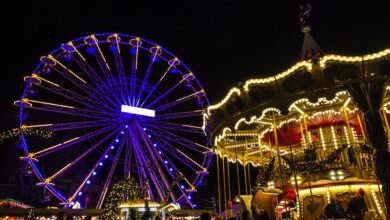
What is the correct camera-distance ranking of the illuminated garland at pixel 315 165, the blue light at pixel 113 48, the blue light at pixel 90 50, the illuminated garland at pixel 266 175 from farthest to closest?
the blue light at pixel 113 48
the blue light at pixel 90 50
the illuminated garland at pixel 266 175
the illuminated garland at pixel 315 165

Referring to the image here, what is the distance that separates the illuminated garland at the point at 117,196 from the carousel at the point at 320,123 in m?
3.02

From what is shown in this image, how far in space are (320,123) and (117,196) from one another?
6813 mm

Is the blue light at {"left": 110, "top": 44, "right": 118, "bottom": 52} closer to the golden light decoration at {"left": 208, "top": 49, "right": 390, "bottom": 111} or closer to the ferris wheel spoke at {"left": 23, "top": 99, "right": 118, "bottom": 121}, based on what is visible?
the ferris wheel spoke at {"left": 23, "top": 99, "right": 118, "bottom": 121}

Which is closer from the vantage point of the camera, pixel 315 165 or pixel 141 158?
pixel 315 165

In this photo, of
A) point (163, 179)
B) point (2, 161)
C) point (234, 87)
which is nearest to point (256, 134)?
point (234, 87)

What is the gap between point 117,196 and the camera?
800cm

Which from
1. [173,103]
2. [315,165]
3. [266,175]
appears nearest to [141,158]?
[173,103]

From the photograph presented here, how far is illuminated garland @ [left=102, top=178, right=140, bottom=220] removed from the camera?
7.62 m

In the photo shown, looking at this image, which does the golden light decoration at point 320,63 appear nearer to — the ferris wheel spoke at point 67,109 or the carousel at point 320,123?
the carousel at point 320,123

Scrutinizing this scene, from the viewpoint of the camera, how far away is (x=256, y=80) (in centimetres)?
739

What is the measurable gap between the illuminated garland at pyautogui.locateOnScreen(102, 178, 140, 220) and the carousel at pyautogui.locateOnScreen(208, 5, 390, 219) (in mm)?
3017

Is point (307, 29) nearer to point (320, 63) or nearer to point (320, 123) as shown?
point (320, 123)

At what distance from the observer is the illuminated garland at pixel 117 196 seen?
25.0 ft

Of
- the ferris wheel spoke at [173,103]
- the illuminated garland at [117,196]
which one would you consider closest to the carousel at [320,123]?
the illuminated garland at [117,196]
